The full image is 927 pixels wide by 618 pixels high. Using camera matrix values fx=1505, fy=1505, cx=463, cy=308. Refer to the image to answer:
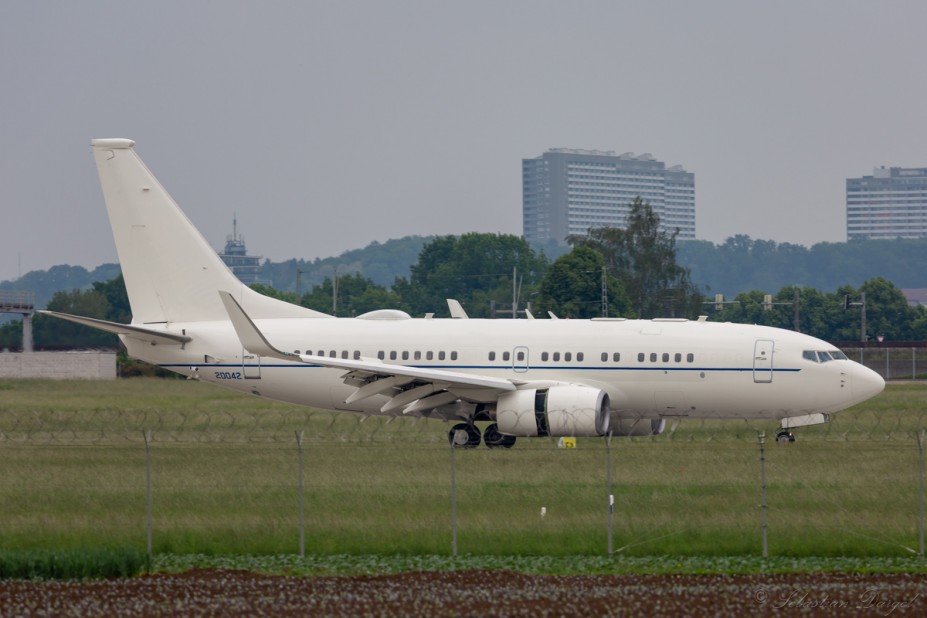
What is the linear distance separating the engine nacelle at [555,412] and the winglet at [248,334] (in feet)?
17.5

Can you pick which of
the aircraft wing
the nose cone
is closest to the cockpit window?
the nose cone

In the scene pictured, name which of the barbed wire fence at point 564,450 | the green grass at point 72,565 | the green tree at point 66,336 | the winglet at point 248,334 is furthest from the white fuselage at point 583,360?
the green tree at point 66,336

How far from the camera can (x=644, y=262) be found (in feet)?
378

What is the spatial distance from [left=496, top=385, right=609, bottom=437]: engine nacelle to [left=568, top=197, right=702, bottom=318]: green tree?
76711 mm

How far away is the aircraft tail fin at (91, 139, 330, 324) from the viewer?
40.2 m

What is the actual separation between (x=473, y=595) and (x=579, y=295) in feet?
259

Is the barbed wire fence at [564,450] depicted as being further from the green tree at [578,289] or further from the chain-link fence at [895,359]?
the green tree at [578,289]

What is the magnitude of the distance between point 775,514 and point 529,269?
134 metres

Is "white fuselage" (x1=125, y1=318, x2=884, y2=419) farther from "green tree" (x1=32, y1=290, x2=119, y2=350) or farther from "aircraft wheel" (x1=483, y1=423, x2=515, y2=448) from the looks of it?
"green tree" (x1=32, y1=290, x2=119, y2=350)

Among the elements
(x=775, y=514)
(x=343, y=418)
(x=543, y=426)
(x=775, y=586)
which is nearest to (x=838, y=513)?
(x=775, y=514)

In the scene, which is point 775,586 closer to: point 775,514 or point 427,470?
point 775,514

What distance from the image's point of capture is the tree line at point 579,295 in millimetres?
98375

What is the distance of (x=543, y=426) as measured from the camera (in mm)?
35438

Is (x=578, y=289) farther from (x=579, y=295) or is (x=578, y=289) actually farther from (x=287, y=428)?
(x=287, y=428)
